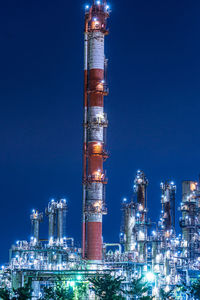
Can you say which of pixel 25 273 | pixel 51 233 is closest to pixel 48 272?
pixel 25 273

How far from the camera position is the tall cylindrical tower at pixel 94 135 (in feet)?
211

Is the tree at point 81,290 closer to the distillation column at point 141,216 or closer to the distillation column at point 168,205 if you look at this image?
the distillation column at point 141,216

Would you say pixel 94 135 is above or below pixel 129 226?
above

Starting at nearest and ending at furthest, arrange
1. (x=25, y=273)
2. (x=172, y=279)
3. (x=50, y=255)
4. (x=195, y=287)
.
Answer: (x=195, y=287), (x=25, y=273), (x=172, y=279), (x=50, y=255)

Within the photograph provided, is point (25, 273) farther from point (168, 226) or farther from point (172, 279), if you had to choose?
point (168, 226)

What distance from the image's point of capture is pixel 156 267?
6581cm

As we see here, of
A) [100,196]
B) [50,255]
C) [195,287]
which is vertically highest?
[100,196]

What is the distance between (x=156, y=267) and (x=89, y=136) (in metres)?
16.4

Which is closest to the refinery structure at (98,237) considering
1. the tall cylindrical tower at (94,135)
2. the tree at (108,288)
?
the tall cylindrical tower at (94,135)

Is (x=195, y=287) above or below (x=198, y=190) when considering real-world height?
below

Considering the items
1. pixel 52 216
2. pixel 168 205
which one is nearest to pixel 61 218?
pixel 52 216

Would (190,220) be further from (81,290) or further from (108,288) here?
(108,288)

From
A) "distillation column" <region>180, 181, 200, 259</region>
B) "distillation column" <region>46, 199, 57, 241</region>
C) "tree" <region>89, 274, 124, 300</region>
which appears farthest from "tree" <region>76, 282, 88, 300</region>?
"distillation column" <region>180, 181, 200, 259</region>

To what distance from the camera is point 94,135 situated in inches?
2594
